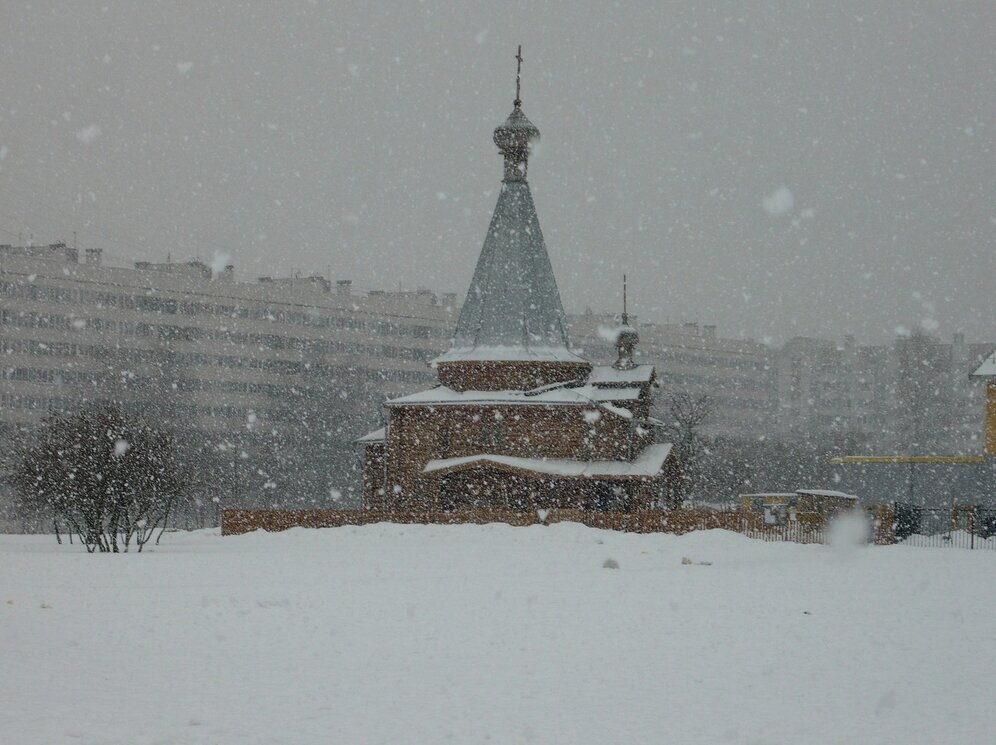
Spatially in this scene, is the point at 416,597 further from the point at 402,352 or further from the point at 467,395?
the point at 402,352

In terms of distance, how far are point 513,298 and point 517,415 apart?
190 inches

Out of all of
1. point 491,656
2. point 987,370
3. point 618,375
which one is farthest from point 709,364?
point 491,656

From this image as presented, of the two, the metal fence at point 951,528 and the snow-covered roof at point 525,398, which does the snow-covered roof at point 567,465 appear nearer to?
the snow-covered roof at point 525,398

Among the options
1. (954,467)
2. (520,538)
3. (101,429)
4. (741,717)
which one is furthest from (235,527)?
(954,467)

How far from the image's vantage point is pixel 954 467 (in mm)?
54594

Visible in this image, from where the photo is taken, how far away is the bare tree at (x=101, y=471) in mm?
31250

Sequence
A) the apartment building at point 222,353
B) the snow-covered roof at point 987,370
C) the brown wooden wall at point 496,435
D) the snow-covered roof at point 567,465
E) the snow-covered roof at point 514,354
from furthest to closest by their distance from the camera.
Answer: the apartment building at point 222,353, the snow-covered roof at point 514,354, the brown wooden wall at point 496,435, the snow-covered roof at point 987,370, the snow-covered roof at point 567,465

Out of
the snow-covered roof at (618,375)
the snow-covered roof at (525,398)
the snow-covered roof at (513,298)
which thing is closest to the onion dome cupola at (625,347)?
the snow-covered roof at (618,375)

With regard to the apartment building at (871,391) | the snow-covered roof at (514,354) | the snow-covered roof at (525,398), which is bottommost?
the apartment building at (871,391)

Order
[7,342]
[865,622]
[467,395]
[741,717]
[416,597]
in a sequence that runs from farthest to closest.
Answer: [7,342], [467,395], [416,597], [865,622], [741,717]

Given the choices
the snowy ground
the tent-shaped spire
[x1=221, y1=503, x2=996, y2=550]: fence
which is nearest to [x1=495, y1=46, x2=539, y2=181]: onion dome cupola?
the tent-shaped spire

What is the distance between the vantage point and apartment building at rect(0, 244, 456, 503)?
79.3 metres

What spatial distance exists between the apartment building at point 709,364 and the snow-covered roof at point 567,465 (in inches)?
2900

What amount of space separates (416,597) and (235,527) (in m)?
21.0
